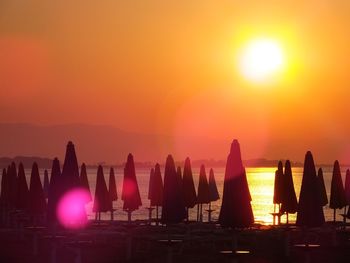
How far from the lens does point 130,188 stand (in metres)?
31.8

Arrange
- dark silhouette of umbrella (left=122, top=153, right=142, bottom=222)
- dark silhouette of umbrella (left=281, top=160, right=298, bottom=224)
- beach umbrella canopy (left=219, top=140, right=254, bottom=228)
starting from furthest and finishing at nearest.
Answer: dark silhouette of umbrella (left=122, top=153, right=142, bottom=222) → dark silhouette of umbrella (left=281, top=160, right=298, bottom=224) → beach umbrella canopy (left=219, top=140, right=254, bottom=228)

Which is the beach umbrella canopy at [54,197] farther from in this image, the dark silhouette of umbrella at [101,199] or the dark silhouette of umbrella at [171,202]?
the dark silhouette of umbrella at [101,199]

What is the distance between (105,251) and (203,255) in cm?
379

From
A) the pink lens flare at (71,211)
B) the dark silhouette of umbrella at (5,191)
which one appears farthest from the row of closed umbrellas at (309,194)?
the dark silhouette of umbrella at (5,191)

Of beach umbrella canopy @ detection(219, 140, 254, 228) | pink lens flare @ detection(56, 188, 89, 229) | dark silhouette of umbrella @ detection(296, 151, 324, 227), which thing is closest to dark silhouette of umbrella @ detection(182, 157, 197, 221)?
pink lens flare @ detection(56, 188, 89, 229)

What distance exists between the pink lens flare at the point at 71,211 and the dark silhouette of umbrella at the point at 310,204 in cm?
730

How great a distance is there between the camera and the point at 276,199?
31.7m

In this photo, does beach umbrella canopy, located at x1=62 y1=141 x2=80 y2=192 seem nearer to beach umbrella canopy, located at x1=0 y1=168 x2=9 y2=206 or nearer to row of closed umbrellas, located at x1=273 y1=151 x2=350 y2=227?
row of closed umbrellas, located at x1=273 y1=151 x2=350 y2=227

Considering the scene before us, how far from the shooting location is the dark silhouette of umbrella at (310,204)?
926 inches

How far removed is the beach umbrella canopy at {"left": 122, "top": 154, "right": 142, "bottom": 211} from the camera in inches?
1248

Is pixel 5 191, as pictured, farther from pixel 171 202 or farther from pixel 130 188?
pixel 171 202

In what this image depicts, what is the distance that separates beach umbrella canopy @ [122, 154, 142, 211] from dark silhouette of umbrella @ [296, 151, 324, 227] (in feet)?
32.4

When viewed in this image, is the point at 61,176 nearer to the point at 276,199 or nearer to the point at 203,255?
the point at 203,255

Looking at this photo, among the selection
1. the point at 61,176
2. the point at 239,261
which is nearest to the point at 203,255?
the point at 239,261
